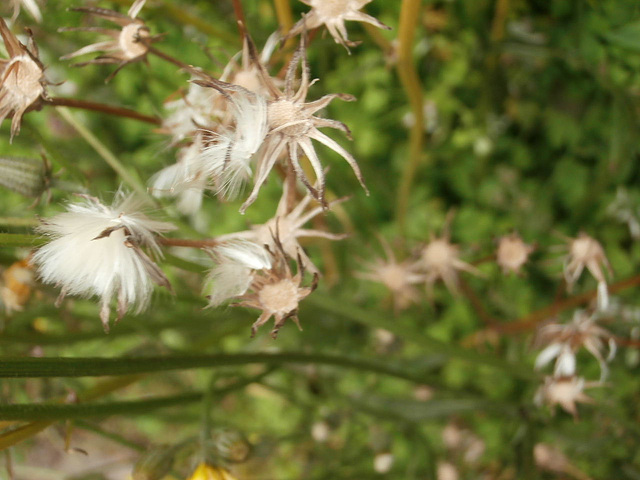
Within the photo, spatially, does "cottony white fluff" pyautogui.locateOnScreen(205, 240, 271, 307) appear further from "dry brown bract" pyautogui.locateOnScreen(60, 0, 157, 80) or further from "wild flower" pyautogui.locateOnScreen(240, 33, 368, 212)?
"dry brown bract" pyautogui.locateOnScreen(60, 0, 157, 80)

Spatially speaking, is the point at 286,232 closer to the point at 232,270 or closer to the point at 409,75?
the point at 232,270

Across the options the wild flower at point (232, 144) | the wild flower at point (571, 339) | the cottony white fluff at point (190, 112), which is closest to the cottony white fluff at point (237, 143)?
the wild flower at point (232, 144)

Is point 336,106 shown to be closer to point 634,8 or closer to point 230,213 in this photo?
point 230,213

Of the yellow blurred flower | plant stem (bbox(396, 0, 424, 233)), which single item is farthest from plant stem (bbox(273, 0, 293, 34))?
the yellow blurred flower

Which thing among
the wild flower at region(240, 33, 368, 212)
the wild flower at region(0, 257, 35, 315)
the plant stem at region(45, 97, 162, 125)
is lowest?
the wild flower at region(0, 257, 35, 315)

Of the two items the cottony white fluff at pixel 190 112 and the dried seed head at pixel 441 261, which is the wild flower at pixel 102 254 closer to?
the cottony white fluff at pixel 190 112

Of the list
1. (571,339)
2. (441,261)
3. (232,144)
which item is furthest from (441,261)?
(232,144)

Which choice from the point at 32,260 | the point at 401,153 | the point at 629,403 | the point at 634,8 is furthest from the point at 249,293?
the point at 629,403
